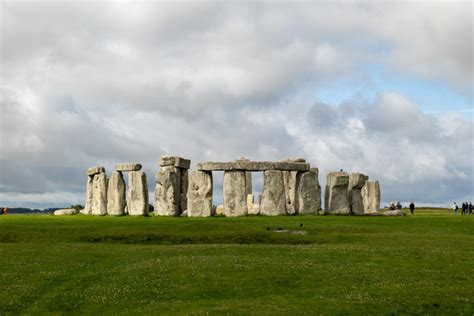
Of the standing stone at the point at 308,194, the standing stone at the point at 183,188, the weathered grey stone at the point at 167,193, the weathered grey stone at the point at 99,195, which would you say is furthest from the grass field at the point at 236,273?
the weathered grey stone at the point at 99,195

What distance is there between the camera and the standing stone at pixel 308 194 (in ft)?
183

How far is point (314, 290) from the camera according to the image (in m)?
22.8

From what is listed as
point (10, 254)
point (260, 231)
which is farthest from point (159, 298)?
point (260, 231)

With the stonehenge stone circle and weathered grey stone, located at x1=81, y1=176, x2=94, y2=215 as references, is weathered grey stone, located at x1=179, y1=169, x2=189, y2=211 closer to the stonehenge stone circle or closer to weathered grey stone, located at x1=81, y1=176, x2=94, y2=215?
the stonehenge stone circle

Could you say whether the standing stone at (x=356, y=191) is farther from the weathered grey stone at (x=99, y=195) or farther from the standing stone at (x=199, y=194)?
the weathered grey stone at (x=99, y=195)

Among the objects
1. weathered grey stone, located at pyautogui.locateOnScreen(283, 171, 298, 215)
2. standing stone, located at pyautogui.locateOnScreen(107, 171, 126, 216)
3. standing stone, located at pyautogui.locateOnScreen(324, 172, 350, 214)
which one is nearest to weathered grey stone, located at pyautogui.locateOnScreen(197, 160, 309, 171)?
weathered grey stone, located at pyautogui.locateOnScreen(283, 171, 298, 215)

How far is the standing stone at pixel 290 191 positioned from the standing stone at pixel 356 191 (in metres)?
4.82

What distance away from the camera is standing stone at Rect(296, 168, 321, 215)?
183 ft

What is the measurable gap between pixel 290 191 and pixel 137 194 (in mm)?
14000

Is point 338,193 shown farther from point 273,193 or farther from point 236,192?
point 236,192

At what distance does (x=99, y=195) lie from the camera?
6378cm

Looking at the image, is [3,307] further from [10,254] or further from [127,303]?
[10,254]

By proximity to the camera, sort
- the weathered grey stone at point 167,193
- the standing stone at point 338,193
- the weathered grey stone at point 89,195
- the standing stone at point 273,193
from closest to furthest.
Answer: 1. the standing stone at point 273,193
2. the standing stone at point 338,193
3. the weathered grey stone at point 167,193
4. the weathered grey stone at point 89,195

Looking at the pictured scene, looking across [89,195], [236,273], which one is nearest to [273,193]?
[89,195]
